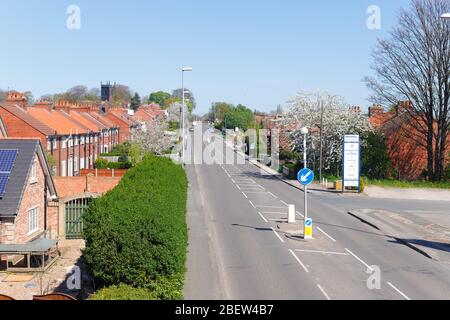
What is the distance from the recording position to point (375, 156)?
47750 millimetres

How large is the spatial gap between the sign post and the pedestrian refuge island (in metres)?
24.2

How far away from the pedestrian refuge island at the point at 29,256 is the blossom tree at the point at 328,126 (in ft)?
103

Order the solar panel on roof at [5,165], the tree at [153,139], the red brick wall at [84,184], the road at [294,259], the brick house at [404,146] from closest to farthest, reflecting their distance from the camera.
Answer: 1. the road at [294,259]
2. the solar panel on roof at [5,165]
3. the red brick wall at [84,184]
4. the brick house at [404,146]
5. the tree at [153,139]

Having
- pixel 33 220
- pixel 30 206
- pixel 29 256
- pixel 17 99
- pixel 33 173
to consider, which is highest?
pixel 17 99

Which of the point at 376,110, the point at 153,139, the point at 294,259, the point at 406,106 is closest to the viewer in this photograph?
the point at 294,259

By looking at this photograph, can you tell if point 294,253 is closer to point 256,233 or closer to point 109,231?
point 256,233

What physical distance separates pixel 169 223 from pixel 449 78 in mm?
40337

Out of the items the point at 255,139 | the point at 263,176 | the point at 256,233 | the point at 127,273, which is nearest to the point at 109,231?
the point at 127,273

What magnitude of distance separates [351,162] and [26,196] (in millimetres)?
24970

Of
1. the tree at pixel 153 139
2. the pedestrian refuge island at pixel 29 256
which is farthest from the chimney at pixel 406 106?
the pedestrian refuge island at pixel 29 256

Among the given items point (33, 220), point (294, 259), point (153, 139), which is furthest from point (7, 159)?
point (153, 139)

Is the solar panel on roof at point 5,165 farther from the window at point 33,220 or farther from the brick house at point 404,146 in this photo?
the brick house at point 404,146

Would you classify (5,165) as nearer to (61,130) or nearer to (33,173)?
(33,173)

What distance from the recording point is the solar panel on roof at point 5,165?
70.4 ft
